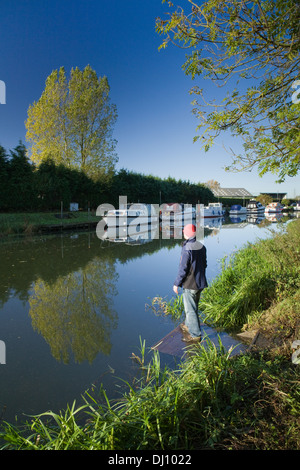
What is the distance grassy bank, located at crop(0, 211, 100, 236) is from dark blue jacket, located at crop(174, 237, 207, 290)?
636 inches

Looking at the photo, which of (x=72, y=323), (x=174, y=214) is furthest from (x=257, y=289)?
(x=174, y=214)

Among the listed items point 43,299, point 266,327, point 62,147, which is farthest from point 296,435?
point 62,147

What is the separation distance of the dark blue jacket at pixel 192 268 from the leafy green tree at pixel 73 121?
27.5 m

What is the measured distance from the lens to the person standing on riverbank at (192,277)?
449 cm

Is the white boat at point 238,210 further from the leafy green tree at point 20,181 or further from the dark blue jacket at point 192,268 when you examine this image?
the dark blue jacket at point 192,268

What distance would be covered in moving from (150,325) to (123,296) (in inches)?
73.1

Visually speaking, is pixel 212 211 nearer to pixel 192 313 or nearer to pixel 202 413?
pixel 192 313

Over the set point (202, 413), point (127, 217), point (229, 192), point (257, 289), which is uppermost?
point (229, 192)

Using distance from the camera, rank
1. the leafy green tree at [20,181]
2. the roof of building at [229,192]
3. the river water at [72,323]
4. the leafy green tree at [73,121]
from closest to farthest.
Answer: the river water at [72,323]
the leafy green tree at [20,181]
the leafy green tree at [73,121]
the roof of building at [229,192]

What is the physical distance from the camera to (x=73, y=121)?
96.5ft

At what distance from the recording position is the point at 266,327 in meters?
4.29

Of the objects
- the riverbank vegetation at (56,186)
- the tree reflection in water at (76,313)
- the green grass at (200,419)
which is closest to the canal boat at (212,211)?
the riverbank vegetation at (56,186)

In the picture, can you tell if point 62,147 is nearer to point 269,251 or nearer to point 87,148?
point 87,148

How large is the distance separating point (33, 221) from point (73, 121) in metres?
13.6
